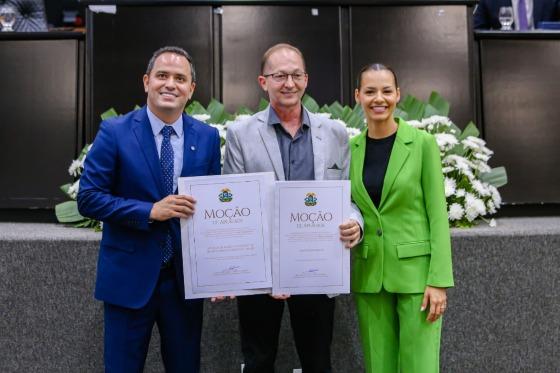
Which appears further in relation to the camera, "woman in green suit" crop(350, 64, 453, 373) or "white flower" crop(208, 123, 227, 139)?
"white flower" crop(208, 123, 227, 139)

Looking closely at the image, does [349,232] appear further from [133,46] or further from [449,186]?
[133,46]

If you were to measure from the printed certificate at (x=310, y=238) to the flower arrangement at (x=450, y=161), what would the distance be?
0.72 meters

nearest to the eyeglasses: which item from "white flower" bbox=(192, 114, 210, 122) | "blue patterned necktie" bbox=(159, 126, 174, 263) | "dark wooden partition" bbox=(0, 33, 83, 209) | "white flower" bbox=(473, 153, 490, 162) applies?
"blue patterned necktie" bbox=(159, 126, 174, 263)

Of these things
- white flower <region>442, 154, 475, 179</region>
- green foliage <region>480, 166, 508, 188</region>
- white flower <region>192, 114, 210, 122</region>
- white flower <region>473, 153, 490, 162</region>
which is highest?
white flower <region>192, 114, 210, 122</region>

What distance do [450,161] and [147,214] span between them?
4.32 ft

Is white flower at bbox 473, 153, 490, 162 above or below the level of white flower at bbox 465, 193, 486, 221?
above

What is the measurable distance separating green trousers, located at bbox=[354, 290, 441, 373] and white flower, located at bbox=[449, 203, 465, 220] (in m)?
0.68

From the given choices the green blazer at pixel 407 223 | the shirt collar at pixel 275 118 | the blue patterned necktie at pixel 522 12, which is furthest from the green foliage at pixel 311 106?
the blue patterned necktie at pixel 522 12

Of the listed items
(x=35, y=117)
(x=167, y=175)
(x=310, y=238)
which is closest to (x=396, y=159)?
(x=310, y=238)

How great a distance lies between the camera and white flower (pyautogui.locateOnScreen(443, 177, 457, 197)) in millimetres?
2098

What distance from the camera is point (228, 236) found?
4.71 ft

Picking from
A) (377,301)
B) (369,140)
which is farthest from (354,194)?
(377,301)

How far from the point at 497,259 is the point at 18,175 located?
94.7 inches

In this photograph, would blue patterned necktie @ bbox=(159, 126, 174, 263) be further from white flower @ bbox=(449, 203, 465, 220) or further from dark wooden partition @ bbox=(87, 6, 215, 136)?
dark wooden partition @ bbox=(87, 6, 215, 136)
